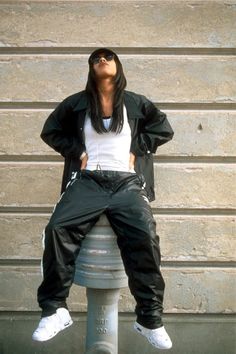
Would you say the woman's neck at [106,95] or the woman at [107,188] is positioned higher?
the woman's neck at [106,95]

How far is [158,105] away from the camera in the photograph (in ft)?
17.7

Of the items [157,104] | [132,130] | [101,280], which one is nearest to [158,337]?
[101,280]

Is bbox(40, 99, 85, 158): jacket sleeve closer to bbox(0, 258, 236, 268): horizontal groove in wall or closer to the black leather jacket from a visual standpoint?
the black leather jacket

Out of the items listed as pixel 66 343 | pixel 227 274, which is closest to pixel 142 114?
pixel 227 274

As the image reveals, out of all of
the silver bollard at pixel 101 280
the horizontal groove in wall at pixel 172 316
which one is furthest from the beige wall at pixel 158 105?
the silver bollard at pixel 101 280

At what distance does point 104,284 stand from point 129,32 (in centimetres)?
279

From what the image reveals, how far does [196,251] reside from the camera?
5395mm

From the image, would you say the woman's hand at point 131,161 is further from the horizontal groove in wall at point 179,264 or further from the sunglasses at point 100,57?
the horizontal groove in wall at point 179,264

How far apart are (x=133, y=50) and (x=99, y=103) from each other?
157 centimetres

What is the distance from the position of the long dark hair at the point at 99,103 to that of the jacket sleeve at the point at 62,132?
200 mm

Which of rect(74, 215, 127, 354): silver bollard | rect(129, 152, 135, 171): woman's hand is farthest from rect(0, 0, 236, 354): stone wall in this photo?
rect(74, 215, 127, 354): silver bollard

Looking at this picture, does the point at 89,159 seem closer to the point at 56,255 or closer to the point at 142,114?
the point at 142,114

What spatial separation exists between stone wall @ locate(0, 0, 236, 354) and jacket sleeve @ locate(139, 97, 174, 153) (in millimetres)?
1207

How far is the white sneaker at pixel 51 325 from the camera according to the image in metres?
3.46
